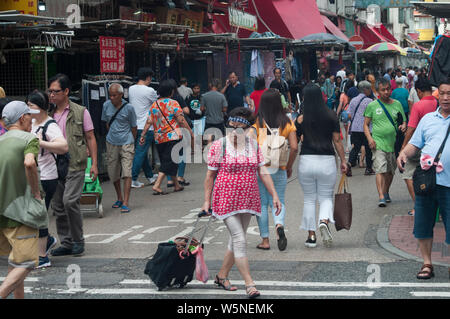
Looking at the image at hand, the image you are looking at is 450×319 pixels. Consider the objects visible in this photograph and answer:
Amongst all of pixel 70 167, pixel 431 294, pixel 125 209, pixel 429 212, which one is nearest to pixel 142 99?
pixel 125 209

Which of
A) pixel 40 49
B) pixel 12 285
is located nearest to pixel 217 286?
pixel 12 285

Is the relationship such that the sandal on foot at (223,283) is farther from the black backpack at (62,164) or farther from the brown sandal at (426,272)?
the black backpack at (62,164)

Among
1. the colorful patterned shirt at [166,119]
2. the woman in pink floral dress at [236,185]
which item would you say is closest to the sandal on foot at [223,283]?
the woman in pink floral dress at [236,185]

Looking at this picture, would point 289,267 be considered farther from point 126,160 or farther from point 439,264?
point 126,160

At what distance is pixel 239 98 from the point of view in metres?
17.4

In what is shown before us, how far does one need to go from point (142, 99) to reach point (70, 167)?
513cm

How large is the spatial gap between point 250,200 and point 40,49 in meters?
7.00

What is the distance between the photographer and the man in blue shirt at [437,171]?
6.69 metres

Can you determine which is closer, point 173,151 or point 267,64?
point 173,151

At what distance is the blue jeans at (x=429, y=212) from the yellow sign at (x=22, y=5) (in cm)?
809

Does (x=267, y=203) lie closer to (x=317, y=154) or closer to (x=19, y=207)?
(x=317, y=154)

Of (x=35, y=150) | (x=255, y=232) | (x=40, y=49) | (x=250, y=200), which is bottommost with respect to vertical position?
(x=255, y=232)

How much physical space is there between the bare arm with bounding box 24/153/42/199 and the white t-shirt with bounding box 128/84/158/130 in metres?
7.46

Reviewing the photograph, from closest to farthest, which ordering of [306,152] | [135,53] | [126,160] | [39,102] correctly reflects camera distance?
[39,102] < [306,152] < [126,160] < [135,53]
